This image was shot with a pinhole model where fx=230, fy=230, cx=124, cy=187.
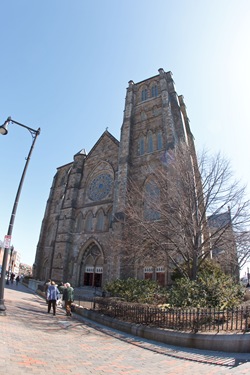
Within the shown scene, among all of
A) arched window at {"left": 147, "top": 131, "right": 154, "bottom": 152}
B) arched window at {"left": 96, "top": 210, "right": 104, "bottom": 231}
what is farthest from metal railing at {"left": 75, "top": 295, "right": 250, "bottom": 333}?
arched window at {"left": 147, "top": 131, "right": 154, "bottom": 152}

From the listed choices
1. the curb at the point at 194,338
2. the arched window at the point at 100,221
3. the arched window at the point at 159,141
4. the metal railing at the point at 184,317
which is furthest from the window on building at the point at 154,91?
the curb at the point at 194,338

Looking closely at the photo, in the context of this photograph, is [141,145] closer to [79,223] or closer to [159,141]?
[159,141]

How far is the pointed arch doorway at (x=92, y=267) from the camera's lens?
2477 centimetres

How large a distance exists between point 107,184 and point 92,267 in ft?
31.9

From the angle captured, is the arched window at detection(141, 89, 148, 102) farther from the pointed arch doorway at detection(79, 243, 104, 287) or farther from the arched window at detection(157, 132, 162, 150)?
the pointed arch doorway at detection(79, 243, 104, 287)

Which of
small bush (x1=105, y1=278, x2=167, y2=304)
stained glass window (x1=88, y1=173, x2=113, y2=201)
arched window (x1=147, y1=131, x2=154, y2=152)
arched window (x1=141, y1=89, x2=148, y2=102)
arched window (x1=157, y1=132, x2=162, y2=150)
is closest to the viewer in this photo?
small bush (x1=105, y1=278, x2=167, y2=304)

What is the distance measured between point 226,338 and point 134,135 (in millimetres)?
24282

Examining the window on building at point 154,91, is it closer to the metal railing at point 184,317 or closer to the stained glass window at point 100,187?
the stained glass window at point 100,187

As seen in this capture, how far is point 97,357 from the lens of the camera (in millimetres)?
5008

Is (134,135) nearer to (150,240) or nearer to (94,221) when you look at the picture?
(94,221)

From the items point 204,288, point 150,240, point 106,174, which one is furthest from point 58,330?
point 106,174

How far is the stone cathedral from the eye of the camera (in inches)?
909

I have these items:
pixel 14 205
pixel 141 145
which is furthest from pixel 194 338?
pixel 141 145

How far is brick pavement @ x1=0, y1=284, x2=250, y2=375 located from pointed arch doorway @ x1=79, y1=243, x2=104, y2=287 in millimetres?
18378
